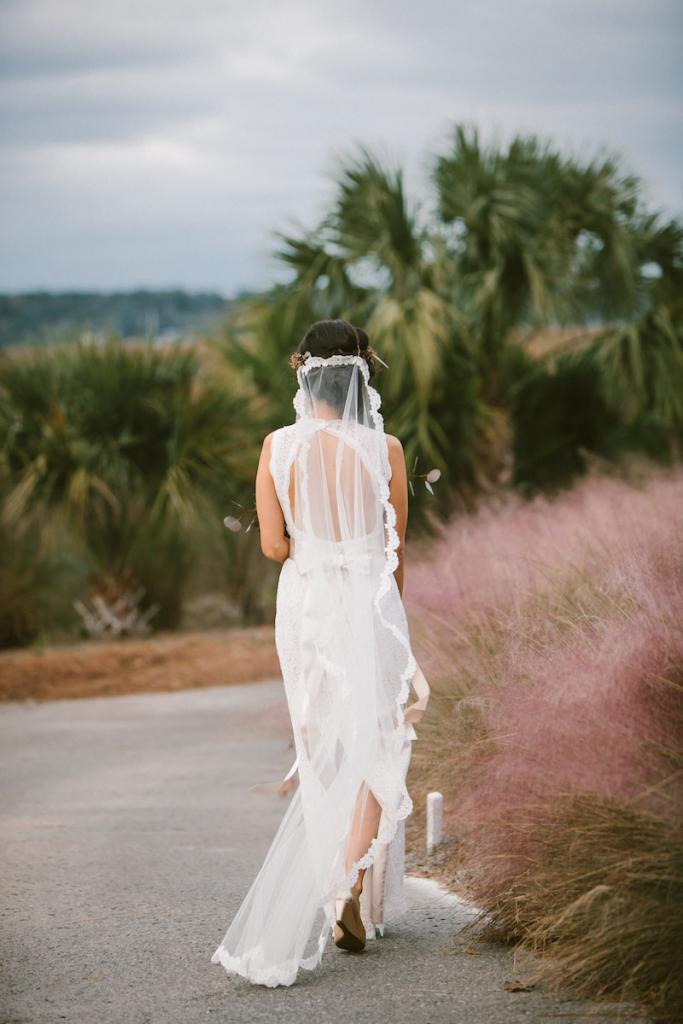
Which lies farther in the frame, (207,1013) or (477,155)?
(477,155)

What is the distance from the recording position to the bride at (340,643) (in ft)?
13.3

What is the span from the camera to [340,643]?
4246 millimetres

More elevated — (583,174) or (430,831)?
(583,174)

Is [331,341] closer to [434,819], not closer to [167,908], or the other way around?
[434,819]

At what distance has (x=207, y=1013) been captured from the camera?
358 cm

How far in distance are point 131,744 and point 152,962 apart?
15.6 feet

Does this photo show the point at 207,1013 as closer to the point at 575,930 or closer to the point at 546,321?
the point at 575,930

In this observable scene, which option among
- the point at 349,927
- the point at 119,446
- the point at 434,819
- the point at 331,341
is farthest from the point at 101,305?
the point at 349,927

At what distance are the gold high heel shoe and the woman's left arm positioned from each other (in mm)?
1193

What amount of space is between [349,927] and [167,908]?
1.02 metres

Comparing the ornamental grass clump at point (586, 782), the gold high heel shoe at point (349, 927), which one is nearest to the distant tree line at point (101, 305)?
the ornamental grass clump at point (586, 782)

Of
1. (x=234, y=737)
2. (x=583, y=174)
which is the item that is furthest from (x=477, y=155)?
(x=234, y=737)

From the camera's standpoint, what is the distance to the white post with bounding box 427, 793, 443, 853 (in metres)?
5.17

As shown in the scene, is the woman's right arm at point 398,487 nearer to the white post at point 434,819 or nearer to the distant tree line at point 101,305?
the white post at point 434,819
